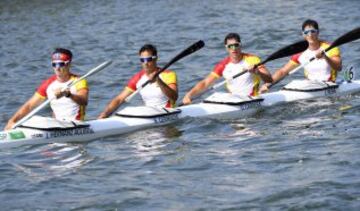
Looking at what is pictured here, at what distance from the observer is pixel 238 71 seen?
15922mm

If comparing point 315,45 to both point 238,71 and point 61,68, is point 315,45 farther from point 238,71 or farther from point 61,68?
point 61,68

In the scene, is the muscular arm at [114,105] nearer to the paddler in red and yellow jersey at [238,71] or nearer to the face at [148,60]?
the face at [148,60]

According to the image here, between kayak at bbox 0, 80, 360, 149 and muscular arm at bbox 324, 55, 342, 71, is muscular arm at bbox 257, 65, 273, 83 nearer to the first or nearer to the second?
kayak at bbox 0, 80, 360, 149

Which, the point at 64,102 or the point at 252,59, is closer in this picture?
the point at 64,102

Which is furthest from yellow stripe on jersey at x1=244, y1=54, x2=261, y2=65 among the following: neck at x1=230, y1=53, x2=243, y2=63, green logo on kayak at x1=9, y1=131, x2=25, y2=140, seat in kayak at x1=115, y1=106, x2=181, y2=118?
green logo on kayak at x1=9, y1=131, x2=25, y2=140

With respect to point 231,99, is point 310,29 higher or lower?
higher

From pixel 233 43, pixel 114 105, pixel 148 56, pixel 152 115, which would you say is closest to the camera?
pixel 148 56

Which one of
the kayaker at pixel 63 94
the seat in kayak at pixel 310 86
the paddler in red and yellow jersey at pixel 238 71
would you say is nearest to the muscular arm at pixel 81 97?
the kayaker at pixel 63 94

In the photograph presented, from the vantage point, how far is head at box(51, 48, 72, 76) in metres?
13.8

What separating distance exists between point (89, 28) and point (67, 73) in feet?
60.6

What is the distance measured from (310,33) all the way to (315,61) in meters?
0.58

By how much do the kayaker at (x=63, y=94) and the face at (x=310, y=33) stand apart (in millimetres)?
4624

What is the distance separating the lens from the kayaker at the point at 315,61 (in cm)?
1667

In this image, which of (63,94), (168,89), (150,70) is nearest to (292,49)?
(168,89)
